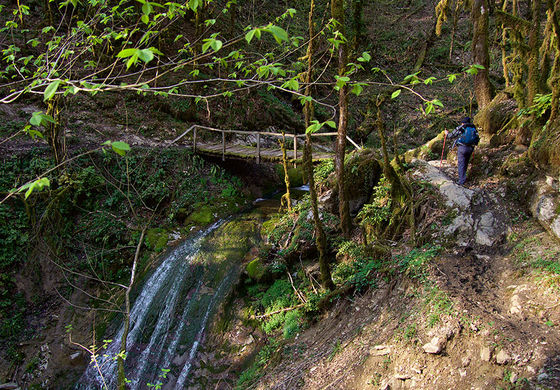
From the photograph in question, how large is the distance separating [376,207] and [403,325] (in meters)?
3.07

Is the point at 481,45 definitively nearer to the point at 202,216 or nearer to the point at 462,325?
the point at 462,325

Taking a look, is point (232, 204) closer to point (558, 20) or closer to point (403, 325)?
point (403, 325)

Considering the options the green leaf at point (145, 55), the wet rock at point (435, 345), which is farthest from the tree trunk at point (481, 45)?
the green leaf at point (145, 55)

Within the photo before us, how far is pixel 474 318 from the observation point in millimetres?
3760

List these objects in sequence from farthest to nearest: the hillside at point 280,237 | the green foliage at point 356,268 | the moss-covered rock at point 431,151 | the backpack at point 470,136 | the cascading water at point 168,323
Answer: the moss-covered rock at point 431,151
the cascading water at point 168,323
the backpack at point 470,136
the green foliage at point 356,268
the hillside at point 280,237

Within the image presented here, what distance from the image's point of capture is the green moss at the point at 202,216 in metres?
10.1

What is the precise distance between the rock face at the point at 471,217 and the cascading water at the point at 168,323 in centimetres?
489

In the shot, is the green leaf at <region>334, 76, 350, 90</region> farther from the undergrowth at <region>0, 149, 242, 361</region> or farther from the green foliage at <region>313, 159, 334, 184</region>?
the undergrowth at <region>0, 149, 242, 361</region>

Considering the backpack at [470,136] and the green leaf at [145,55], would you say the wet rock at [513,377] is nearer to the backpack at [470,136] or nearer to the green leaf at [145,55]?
the green leaf at [145,55]

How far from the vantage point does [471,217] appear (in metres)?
5.49

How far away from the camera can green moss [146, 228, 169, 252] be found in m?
9.20

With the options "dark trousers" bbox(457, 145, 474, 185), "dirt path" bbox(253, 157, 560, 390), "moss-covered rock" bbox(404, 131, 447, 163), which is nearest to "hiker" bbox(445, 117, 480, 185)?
"dark trousers" bbox(457, 145, 474, 185)

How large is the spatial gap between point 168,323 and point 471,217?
21.3 ft

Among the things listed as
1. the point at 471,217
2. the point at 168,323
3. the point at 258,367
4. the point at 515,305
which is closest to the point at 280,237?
the point at 258,367
